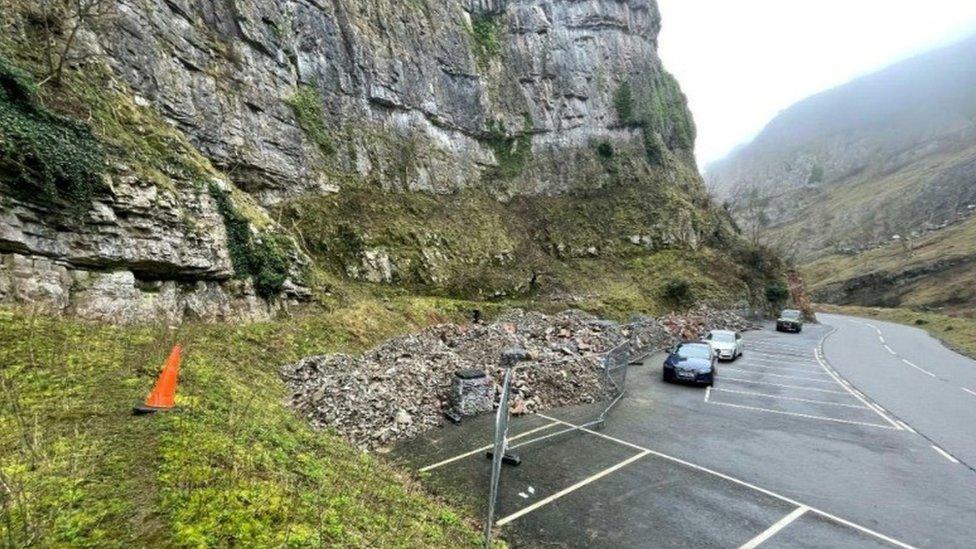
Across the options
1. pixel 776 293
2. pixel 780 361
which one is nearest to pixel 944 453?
pixel 780 361

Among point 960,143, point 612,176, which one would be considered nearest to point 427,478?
point 612,176

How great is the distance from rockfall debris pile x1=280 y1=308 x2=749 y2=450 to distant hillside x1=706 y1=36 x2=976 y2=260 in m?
45.6

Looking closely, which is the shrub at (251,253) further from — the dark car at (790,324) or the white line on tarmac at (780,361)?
the dark car at (790,324)

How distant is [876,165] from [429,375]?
542 ft

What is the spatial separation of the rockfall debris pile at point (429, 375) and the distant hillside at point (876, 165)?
45650 millimetres

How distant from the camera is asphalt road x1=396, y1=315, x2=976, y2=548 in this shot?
718 centimetres

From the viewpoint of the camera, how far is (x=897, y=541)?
22.7 ft

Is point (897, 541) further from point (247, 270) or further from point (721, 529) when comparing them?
point (247, 270)

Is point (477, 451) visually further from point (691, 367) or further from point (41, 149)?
point (41, 149)

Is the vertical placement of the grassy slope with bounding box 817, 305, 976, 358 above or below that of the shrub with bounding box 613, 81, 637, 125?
below

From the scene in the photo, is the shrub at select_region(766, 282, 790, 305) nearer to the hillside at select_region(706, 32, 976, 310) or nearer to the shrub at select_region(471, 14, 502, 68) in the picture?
the hillside at select_region(706, 32, 976, 310)

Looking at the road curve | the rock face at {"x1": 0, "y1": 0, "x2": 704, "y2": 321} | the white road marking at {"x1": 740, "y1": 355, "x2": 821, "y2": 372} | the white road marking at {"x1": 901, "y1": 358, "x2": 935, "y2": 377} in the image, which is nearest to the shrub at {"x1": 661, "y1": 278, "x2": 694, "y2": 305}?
the rock face at {"x1": 0, "y1": 0, "x2": 704, "y2": 321}

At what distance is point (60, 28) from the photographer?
13492mm

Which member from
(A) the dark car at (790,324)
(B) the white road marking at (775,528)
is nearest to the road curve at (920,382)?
(A) the dark car at (790,324)
